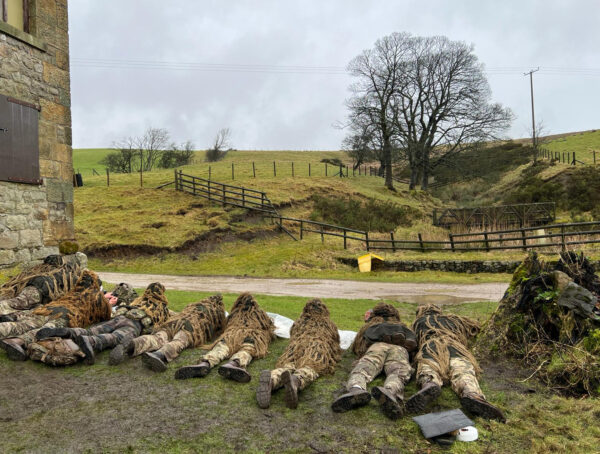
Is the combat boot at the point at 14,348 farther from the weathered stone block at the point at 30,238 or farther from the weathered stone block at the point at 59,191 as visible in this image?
the weathered stone block at the point at 59,191

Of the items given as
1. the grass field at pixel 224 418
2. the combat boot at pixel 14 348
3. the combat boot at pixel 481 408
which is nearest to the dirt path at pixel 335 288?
the grass field at pixel 224 418

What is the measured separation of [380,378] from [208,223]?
795 inches

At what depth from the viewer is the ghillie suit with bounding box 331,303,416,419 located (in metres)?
3.58

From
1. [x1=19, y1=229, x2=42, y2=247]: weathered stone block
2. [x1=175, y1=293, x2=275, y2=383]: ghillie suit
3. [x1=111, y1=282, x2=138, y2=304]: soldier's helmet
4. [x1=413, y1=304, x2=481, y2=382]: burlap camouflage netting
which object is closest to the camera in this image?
[x1=413, y1=304, x2=481, y2=382]: burlap camouflage netting

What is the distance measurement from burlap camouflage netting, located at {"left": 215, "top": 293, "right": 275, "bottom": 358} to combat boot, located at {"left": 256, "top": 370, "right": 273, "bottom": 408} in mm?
1250

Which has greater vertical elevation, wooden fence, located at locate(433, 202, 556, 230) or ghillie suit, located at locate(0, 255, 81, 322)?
wooden fence, located at locate(433, 202, 556, 230)

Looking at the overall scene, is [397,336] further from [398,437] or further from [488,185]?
[488,185]

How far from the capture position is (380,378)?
4.46 metres

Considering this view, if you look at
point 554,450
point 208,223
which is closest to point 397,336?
point 554,450

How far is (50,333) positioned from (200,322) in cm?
174

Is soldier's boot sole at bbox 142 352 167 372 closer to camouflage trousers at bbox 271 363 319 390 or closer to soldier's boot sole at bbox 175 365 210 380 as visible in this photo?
soldier's boot sole at bbox 175 365 210 380

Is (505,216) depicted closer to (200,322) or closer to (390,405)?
(200,322)

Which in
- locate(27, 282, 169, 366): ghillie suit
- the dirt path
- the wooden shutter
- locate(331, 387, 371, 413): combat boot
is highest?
the wooden shutter

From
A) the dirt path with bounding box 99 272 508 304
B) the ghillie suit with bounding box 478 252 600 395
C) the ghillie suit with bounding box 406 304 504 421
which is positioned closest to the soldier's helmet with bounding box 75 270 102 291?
the ghillie suit with bounding box 406 304 504 421
